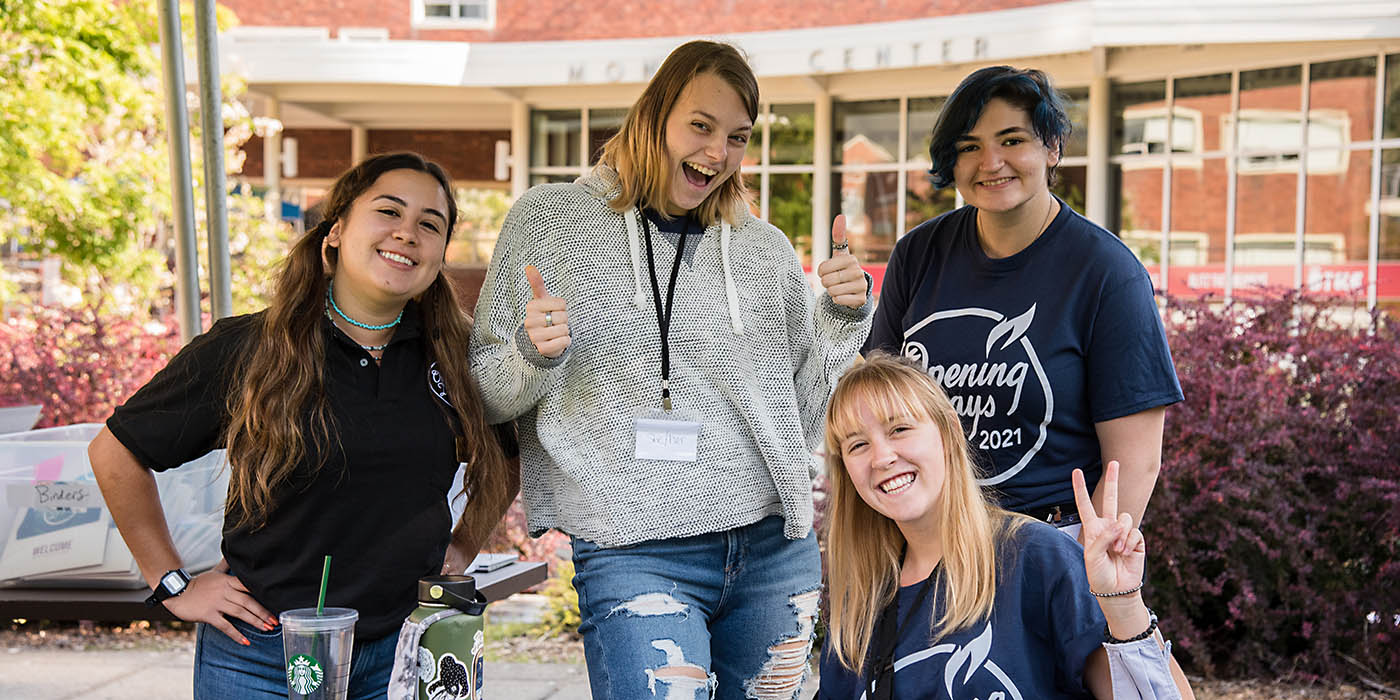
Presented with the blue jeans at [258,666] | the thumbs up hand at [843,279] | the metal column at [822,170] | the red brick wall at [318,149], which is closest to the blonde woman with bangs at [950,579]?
the thumbs up hand at [843,279]

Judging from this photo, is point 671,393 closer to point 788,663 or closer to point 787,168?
point 788,663

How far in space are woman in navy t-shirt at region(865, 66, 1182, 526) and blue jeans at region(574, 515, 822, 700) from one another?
0.47 m

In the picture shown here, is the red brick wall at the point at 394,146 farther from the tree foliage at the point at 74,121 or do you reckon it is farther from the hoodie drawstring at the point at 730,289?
the hoodie drawstring at the point at 730,289

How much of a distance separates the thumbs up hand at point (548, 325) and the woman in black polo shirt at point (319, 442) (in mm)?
262

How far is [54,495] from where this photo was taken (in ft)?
11.2

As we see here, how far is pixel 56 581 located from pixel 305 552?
5.59 ft

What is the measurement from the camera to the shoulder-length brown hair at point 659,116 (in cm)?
246

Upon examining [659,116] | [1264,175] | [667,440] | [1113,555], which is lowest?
[1113,555]

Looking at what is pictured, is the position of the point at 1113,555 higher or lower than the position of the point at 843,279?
lower

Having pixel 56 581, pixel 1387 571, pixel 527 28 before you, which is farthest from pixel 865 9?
pixel 56 581

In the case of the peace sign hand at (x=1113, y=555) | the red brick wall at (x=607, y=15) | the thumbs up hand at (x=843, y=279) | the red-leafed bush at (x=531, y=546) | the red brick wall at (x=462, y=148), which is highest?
the red brick wall at (x=607, y=15)

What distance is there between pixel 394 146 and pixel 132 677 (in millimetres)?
16483

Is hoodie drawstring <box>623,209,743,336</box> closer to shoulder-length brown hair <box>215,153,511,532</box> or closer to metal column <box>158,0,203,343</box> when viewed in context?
shoulder-length brown hair <box>215,153,511,532</box>

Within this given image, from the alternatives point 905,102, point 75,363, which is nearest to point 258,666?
point 75,363
